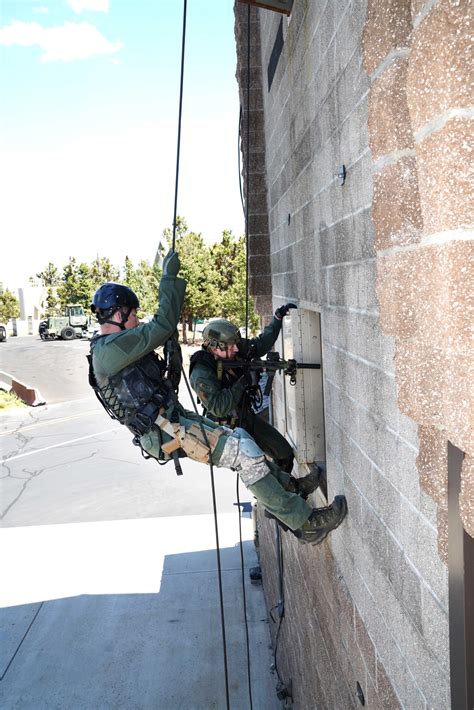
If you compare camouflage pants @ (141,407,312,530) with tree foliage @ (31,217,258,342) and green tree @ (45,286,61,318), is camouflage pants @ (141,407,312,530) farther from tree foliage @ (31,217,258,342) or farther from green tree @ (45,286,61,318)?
green tree @ (45,286,61,318)

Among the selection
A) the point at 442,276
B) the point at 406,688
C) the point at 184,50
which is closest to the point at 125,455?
the point at 184,50

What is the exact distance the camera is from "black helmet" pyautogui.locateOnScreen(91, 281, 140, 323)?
4273 millimetres

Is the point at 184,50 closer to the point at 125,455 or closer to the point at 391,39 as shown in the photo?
the point at 391,39

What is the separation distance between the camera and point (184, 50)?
12.0 ft

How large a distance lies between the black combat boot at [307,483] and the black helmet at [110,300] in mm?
1740

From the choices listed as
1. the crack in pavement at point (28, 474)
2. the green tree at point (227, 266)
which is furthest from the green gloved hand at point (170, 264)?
the green tree at point (227, 266)

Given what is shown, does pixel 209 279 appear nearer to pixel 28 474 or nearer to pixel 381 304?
pixel 28 474

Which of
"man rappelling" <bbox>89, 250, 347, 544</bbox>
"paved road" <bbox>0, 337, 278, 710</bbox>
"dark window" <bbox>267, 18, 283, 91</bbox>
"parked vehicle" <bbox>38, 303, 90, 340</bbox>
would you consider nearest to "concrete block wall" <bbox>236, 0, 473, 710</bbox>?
"dark window" <bbox>267, 18, 283, 91</bbox>

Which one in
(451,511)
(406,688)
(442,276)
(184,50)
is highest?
(184,50)

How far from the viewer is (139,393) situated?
423 cm

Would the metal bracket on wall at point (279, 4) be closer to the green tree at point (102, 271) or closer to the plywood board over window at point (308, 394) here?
the plywood board over window at point (308, 394)

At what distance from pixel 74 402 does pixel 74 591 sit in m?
16.8

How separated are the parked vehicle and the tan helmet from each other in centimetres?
4485

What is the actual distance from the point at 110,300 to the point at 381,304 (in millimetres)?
2959
